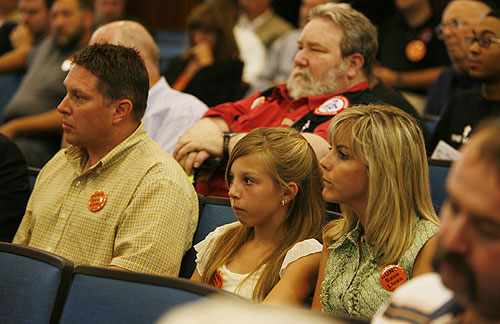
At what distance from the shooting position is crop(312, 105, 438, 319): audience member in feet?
5.94

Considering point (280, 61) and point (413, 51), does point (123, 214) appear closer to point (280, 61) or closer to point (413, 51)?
point (413, 51)

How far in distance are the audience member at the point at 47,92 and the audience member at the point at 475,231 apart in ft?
9.87

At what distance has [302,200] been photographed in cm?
220

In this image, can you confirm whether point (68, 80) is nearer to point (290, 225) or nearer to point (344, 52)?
point (290, 225)

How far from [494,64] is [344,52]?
71 centimetres

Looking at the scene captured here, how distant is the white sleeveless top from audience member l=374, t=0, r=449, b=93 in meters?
2.94

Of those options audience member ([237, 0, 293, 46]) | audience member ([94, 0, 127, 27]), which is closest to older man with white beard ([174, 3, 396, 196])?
audience member ([237, 0, 293, 46])

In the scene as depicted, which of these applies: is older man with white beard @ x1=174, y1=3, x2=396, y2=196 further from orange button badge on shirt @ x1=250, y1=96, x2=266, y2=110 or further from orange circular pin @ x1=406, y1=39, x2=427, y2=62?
orange circular pin @ x1=406, y1=39, x2=427, y2=62

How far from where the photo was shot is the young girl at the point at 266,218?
207 cm

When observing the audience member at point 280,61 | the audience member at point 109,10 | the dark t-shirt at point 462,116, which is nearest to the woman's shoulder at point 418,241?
the dark t-shirt at point 462,116

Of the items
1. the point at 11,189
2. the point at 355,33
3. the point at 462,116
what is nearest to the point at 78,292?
the point at 11,189

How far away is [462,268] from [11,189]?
2.05 metres

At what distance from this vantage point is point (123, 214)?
2227 mm

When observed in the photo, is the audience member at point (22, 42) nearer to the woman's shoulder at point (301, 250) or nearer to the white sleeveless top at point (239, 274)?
the white sleeveless top at point (239, 274)
